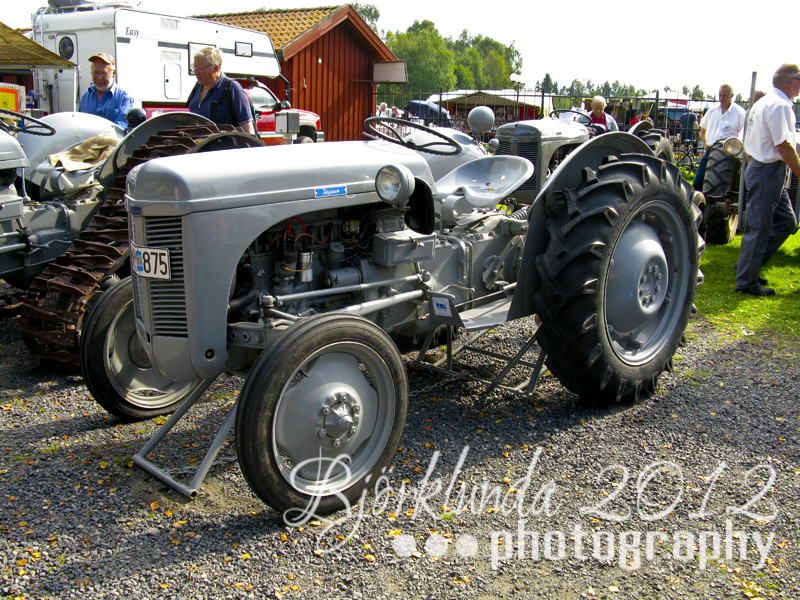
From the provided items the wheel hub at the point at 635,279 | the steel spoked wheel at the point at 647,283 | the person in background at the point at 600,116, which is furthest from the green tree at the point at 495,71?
the wheel hub at the point at 635,279

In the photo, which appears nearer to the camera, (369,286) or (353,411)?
(353,411)

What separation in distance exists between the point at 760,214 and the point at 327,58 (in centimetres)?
1663

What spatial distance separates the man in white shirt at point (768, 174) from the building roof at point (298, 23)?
48.7ft

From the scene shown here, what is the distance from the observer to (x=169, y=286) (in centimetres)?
282

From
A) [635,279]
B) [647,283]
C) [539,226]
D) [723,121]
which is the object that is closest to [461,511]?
[539,226]

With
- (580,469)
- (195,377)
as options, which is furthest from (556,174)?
(195,377)

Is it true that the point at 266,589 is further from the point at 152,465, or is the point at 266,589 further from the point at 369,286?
the point at 369,286

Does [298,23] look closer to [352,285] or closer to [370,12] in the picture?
[352,285]

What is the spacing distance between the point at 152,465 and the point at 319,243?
1.28 meters

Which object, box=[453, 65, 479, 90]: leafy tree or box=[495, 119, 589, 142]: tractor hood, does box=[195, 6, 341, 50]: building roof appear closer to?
box=[495, 119, 589, 142]: tractor hood

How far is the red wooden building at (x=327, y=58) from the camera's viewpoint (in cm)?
1959

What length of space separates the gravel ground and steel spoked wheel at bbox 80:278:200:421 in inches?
5.2

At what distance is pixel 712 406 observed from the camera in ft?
13.1

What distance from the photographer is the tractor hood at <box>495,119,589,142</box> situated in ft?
27.4
